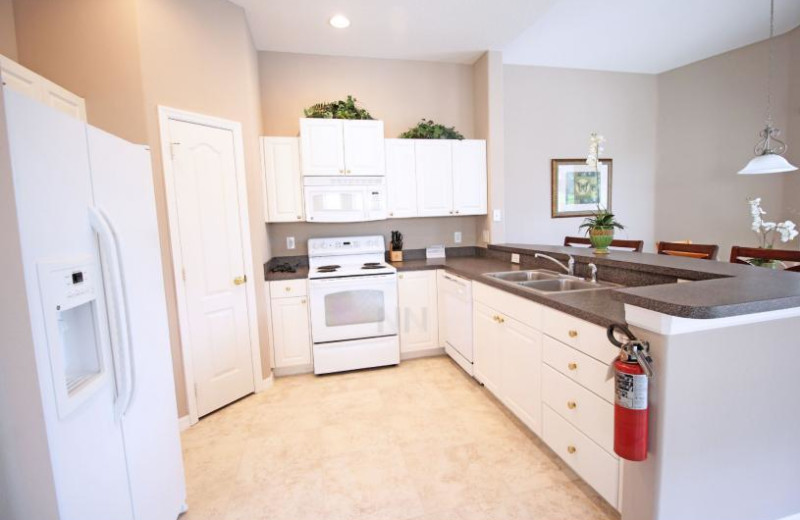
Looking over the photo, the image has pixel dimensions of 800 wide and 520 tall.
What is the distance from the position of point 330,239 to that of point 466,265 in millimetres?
1368

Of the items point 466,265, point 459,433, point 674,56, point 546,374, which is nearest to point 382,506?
point 459,433

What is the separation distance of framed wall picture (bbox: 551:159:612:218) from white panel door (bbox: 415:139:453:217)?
1.50m

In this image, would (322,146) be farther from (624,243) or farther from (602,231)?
(624,243)

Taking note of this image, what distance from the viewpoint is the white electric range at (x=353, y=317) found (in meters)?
3.03

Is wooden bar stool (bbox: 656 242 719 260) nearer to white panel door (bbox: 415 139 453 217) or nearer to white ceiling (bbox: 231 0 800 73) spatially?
white panel door (bbox: 415 139 453 217)

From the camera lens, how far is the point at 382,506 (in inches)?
66.1

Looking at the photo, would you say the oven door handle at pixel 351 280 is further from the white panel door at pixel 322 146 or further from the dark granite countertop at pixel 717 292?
the dark granite countertop at pixel 717 292

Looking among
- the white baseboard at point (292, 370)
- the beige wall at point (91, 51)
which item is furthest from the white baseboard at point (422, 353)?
the beige wall at point (91, 51)

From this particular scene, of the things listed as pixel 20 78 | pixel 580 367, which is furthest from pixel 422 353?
pixel 20 78

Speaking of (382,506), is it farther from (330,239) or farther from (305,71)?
(305,71)

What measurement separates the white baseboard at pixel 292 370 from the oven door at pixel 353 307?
0.33 m

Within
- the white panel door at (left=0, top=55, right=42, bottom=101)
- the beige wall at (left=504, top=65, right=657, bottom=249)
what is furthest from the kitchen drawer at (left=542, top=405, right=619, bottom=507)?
the white panel door at (left=0, top=55, right=42, bottom=101)

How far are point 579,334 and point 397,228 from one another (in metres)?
2.49

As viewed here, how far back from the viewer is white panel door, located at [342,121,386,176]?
3227 mm
